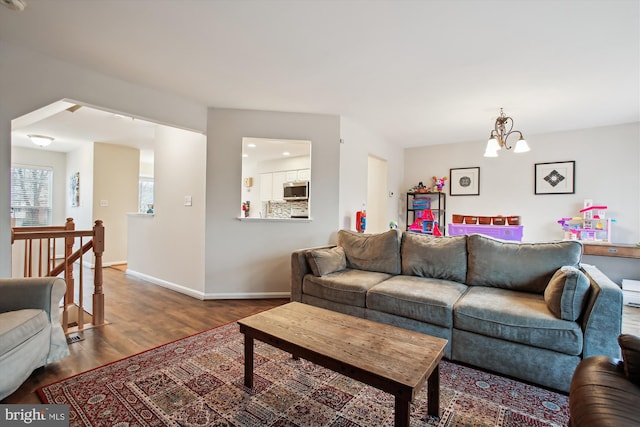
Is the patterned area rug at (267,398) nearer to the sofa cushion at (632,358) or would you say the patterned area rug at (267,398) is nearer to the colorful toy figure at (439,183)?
the sofa cushion at (632,358)

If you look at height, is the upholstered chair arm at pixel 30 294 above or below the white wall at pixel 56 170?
below

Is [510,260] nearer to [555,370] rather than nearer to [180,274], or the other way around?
[555,370]

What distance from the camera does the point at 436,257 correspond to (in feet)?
9.36

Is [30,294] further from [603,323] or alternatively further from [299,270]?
[603,323]

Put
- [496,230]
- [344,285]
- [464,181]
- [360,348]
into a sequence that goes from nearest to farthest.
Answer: [360,348], [344,285], [496,230], [464,181]

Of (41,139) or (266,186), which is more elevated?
(41,139)

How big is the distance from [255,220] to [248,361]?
6.84ft

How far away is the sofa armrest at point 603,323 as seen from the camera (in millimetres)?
1721

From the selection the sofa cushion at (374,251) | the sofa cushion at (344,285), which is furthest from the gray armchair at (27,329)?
the sofa cushion at (374,251)

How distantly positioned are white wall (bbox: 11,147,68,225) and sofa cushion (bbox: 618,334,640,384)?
29.2ft

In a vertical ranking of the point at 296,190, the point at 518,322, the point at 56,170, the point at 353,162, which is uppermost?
the point at 56,170

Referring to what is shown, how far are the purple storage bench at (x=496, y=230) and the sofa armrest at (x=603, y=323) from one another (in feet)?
6.90

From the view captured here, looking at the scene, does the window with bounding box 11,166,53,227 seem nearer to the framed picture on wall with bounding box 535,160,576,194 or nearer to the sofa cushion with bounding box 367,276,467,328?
the sofa cushion with bounding box 367,276,467,328

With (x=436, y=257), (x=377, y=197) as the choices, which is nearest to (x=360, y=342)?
(x=436, y=257)
